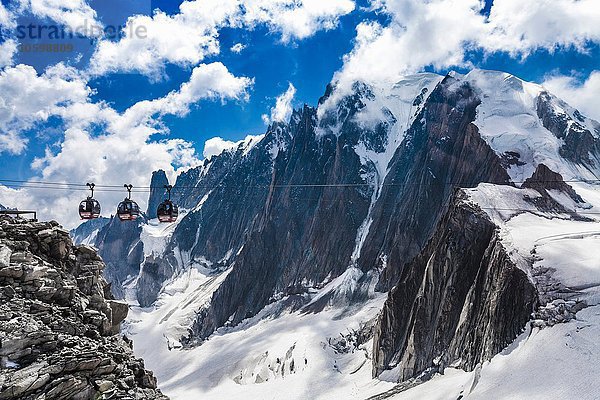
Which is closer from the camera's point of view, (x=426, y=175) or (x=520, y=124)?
(x=520, y=124)

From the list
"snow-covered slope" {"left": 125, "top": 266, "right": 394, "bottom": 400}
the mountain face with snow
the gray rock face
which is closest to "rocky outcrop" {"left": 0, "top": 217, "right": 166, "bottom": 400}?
the mountain face with snow

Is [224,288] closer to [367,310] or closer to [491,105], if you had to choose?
[367,310]

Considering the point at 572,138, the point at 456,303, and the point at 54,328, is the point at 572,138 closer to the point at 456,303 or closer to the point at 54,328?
the point at 456,303

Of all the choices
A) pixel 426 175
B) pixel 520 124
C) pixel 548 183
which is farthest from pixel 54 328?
pixel 426 175

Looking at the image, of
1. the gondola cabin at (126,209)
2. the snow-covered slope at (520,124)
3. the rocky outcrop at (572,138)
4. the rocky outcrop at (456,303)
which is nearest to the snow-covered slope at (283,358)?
the rocky outcrop at (456,303)

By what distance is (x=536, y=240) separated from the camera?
38469mm

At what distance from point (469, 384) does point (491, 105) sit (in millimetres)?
83577

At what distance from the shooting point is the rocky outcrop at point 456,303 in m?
33.6

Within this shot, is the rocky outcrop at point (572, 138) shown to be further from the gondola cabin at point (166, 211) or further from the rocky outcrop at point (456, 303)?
the gondola cabin at point (166, 211)

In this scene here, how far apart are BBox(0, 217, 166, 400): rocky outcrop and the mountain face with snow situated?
2457cm

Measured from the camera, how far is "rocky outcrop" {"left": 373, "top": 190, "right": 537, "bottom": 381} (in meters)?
33.6

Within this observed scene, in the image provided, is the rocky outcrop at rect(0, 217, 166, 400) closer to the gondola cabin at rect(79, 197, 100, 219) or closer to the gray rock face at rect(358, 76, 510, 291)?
the gondola cabin at rect(79, 197, 100, 219)

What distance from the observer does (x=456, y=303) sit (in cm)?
4438

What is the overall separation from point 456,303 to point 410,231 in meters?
62.7
